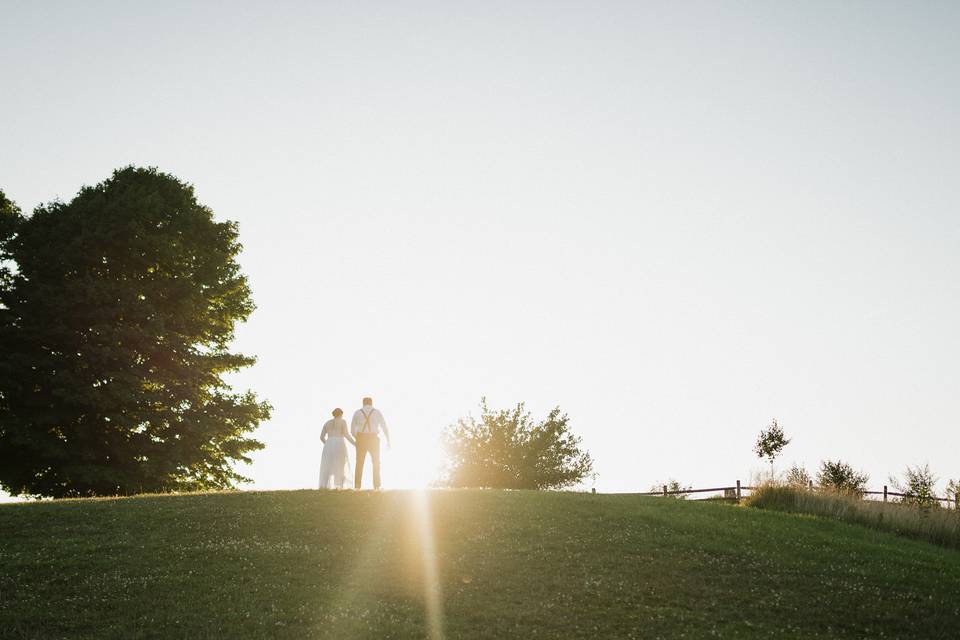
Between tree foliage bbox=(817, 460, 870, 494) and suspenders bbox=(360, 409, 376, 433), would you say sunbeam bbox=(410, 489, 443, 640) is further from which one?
tree foliage bbox=(817, 460, 870, 494)

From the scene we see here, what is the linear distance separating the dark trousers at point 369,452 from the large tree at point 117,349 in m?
11.5

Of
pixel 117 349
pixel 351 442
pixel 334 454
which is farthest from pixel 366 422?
pixel 117 349

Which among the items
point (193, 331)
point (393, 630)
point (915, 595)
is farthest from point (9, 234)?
point (915, 595)

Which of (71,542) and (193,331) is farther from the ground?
(193,331)

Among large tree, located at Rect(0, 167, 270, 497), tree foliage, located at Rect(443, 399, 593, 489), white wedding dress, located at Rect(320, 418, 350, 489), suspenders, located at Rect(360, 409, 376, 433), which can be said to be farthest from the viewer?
tree foliage, located at Rect(443, 399, 593, 489)

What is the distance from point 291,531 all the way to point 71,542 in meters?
5.13

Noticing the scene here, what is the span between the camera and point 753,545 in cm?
1873

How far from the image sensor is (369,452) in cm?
2567

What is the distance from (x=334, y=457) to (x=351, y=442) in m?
1.40

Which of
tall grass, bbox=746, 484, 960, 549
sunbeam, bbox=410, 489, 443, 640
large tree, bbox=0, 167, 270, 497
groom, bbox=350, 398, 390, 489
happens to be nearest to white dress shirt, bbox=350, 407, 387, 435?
groom, bbox=350, 398, 390, 489

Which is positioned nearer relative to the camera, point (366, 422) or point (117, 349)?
point (366, 422)

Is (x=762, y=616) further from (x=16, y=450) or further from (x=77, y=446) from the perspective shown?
(x=16, y=450)

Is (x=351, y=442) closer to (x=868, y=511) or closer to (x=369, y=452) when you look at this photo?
(x=369, y=452)

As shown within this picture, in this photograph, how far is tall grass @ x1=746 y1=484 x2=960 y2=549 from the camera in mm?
25781
